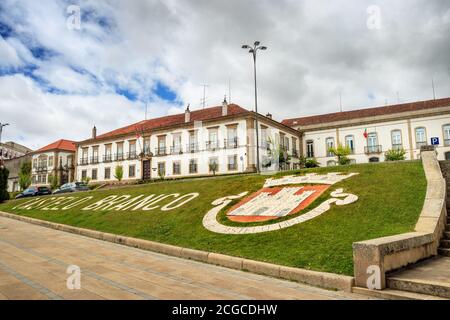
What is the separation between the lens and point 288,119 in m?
58.9

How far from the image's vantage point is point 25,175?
57.2 metres

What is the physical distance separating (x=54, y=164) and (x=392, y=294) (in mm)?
67262

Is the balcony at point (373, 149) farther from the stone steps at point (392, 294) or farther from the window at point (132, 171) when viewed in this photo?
the stone steps at point (392, 294)

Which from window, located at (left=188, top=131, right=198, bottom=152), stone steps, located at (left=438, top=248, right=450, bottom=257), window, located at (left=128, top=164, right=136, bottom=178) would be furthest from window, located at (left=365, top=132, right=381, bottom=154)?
stone steps, located at (left=438, top=248, right=450, bottom=257)

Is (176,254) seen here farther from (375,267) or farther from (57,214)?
(57,214)

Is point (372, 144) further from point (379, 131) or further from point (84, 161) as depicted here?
point (84, 161)

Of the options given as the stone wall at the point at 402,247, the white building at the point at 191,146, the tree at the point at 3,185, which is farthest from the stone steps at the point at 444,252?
the tree at the point at 3,185

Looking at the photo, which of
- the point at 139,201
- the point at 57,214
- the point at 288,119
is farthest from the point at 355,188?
the point at 288,119

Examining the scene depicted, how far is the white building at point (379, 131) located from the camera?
42.3 metres

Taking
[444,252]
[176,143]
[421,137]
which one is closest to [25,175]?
[176,143]
